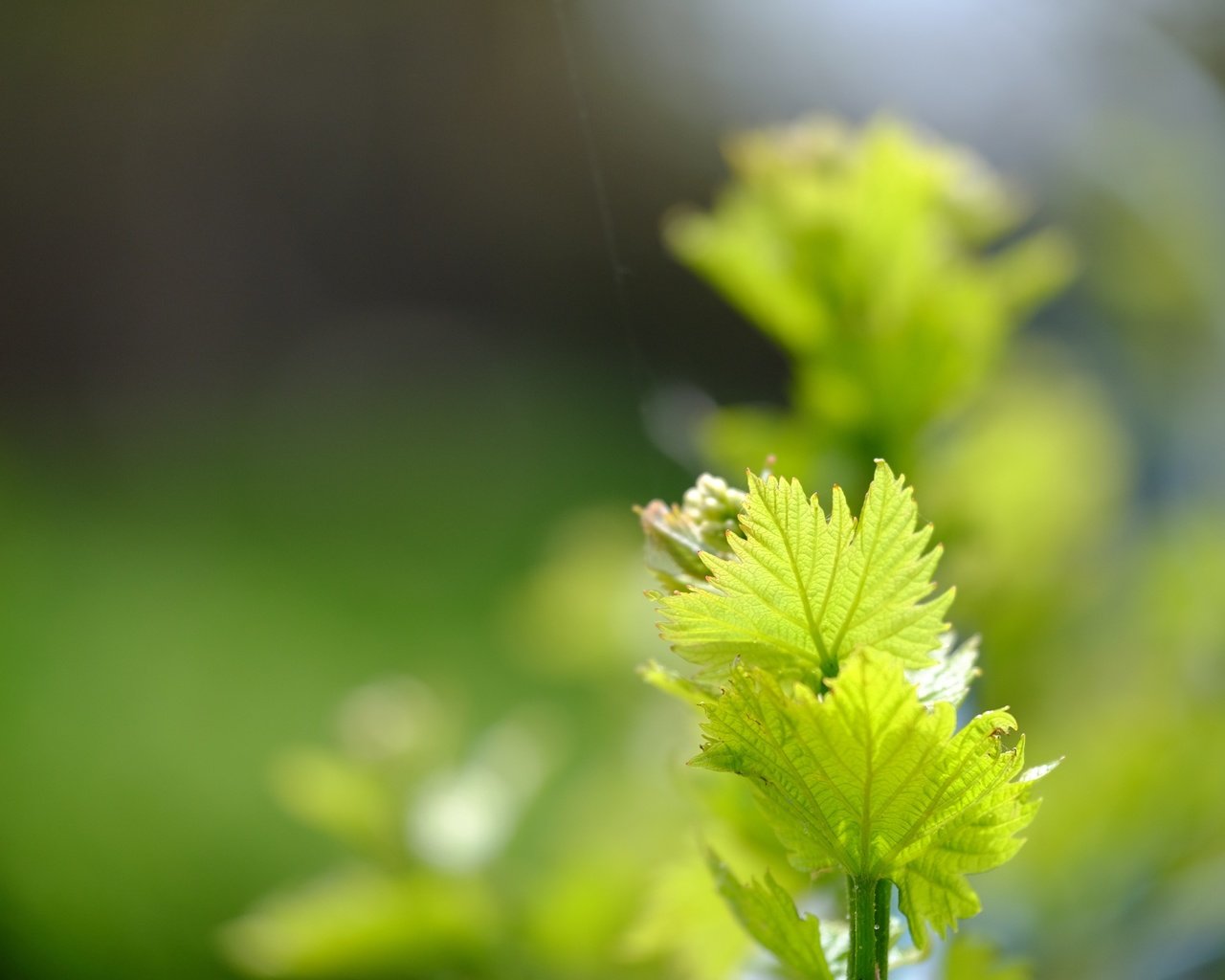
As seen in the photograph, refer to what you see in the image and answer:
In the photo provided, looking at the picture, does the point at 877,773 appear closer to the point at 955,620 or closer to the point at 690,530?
the point at 690,530

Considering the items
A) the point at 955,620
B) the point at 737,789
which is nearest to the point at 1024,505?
the point at 955,620

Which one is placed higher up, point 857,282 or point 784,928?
point 857,282

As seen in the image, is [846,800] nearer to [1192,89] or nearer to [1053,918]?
[1053,918]

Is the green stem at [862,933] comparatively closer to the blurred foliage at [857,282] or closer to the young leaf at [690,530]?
the young leaf at [690,530]

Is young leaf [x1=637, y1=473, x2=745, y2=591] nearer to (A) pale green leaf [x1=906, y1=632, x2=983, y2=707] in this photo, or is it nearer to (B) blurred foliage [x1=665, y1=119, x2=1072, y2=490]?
(A) pale green leaf [x1=906, y1=632, x2=983, y2=707]

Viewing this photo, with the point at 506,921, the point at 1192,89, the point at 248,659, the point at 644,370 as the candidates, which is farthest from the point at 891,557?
the point at 248,659

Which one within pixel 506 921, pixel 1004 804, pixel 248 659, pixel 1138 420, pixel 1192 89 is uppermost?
pixel 248 659

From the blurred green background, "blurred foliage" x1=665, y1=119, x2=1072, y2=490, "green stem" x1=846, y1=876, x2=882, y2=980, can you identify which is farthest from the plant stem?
"blurred foliage" x1=665, y1=119, x2=1072, y2=490
